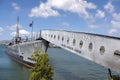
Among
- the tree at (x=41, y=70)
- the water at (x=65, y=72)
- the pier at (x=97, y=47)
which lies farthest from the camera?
the water at (x=65, y=72)

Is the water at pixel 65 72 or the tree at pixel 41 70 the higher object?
the tree at pixel 41 70

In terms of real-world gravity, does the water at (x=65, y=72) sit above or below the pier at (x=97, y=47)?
below

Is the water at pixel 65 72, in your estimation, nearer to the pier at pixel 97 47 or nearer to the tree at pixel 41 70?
the pier at pixel 97 47

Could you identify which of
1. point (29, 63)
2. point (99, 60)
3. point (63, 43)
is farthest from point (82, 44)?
Answer: point (29, 63)

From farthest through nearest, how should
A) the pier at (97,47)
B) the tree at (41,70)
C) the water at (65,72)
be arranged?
the water at (65,72)
the tree at (41,70)
the pier at (97,47)

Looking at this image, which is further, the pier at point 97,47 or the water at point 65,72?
→ the water at point 65,72

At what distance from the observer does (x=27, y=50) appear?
79250 mm

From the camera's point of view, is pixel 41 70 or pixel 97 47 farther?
pixel 41 70

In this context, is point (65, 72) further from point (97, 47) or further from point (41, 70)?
point (97, 47)

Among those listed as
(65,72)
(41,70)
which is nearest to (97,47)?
(41,70)

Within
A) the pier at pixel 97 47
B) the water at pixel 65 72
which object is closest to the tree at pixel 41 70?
the pier at pixel 97 47

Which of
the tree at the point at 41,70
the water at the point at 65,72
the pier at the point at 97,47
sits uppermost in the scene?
the pier at the point at 97,47

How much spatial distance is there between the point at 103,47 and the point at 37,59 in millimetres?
9070

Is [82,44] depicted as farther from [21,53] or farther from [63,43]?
[21,53]
